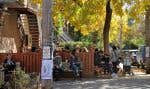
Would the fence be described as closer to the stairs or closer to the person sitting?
the person sitting

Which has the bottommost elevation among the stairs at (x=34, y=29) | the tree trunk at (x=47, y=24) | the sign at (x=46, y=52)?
the sign at (x=46, y=52)

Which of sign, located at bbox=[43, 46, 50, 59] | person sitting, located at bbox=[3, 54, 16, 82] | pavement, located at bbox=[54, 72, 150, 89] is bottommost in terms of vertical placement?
pavement, located at bbox=[54, 72, 150, 89]

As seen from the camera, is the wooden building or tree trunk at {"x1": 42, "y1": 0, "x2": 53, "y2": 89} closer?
tree trunk at {"x1": 42, "y1": 0, "x2": 53, "y2": 89}

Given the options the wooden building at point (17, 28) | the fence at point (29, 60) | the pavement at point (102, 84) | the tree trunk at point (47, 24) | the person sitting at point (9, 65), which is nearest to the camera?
the tree trunk at point (47, 24)

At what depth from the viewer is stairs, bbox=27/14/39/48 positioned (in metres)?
34.3

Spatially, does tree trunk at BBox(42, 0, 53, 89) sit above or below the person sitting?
above

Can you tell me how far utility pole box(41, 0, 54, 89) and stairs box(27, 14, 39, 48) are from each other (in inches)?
650

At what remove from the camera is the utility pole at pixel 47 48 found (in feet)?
55.5

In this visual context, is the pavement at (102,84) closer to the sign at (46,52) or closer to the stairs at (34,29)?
the sign at (46,52)

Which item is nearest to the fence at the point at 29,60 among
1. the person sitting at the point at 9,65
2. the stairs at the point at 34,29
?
the person sitting at the point at 9,65

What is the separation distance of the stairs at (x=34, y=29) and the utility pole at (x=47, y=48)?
16505 mm

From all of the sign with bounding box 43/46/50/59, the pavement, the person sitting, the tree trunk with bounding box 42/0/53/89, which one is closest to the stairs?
the person sitting

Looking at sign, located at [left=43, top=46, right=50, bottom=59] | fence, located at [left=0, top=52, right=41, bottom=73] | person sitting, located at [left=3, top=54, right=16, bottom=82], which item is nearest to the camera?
sign, located at [left=43, top=46, right=50, bottom=59]

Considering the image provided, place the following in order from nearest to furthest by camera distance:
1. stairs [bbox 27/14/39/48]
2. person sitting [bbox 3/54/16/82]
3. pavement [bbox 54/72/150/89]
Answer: pavement [bbox 54/72/150/89]
person sitting [bbox 3/54/16/82]
stairs [bbox 27/14/39/48]
